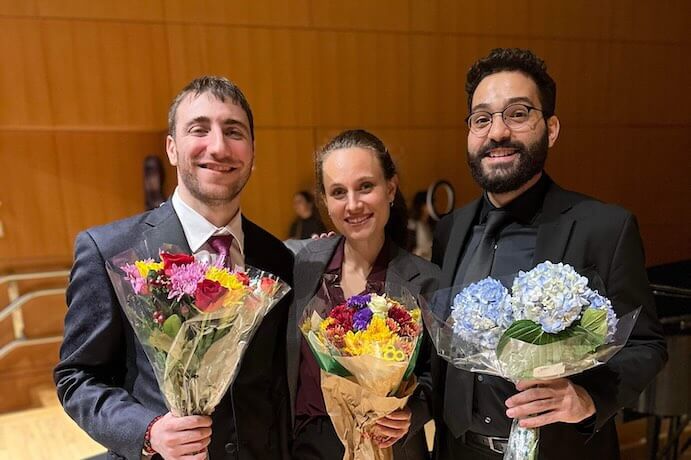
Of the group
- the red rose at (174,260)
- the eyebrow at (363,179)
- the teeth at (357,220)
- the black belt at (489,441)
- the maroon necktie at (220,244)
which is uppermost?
the eyebrow at (363,179)

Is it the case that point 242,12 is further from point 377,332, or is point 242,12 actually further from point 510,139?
point 377,332

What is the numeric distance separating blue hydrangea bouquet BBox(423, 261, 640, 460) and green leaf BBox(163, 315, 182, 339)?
619 mm

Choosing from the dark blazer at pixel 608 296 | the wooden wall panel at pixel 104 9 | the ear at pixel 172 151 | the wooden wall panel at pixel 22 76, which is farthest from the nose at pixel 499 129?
the wooden wall panel at pixel 22 76

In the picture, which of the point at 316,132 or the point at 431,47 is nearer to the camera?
the point at 316,132

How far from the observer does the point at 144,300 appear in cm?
118

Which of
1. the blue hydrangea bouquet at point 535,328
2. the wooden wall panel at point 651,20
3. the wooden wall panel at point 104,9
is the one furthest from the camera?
the wooden wall panel at point 651,20

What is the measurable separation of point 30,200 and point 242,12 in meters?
2.67

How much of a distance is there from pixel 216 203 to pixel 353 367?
627 millimetres

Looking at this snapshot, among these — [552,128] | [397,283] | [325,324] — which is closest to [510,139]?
[552,128]

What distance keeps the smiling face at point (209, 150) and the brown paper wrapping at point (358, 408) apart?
1.97 feet

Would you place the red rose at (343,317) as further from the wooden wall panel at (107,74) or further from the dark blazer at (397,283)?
the wooden wall panel at (107,74)

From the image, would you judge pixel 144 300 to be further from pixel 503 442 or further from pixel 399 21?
pixel 399 21

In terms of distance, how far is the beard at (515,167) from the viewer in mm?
1614

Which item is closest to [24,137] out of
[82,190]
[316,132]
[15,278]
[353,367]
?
[82,190]
